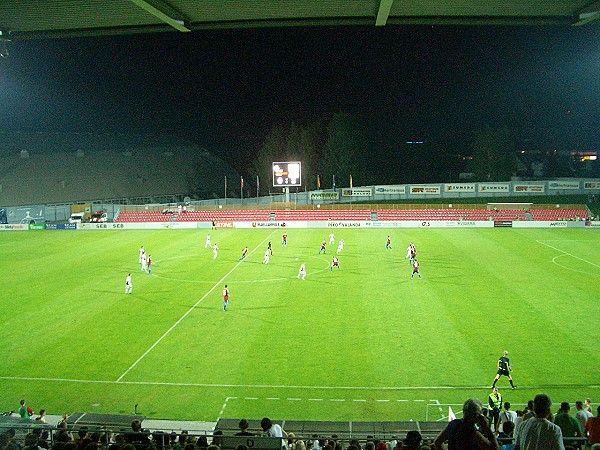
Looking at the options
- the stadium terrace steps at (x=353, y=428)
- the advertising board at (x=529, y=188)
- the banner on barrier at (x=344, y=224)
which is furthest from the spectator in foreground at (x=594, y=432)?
the advertising board at (x=529, y=188)

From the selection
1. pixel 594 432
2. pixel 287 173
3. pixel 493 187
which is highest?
pixel 287 173

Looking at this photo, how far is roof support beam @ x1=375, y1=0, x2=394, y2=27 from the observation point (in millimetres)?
10296

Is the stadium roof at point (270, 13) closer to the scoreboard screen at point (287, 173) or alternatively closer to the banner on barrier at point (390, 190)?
the scoreboard screen at point (287, 173)

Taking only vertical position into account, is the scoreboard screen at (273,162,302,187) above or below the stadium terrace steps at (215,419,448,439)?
above

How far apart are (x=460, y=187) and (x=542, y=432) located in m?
72.6

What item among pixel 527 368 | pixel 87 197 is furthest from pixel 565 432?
pixel 87 197

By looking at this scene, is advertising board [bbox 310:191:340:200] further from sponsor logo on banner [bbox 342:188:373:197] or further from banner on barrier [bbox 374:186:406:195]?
banner on barrier [bbox 374:186:406:195]

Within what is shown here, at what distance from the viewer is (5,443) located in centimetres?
745

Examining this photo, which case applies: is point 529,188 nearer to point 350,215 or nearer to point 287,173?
point 350,215

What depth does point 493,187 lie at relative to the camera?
74.4 m

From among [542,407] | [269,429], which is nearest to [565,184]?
[269,429]

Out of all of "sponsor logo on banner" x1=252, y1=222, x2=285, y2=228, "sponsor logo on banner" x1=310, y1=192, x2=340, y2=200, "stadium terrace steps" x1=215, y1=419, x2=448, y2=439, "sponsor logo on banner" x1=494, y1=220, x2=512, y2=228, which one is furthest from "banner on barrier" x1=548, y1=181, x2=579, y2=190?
"stadium terrace steps" x1=215, y1=419, x2=448, y2=439

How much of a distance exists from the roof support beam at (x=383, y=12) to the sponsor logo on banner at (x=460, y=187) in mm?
66549

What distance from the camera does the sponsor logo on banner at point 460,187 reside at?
7503cm
